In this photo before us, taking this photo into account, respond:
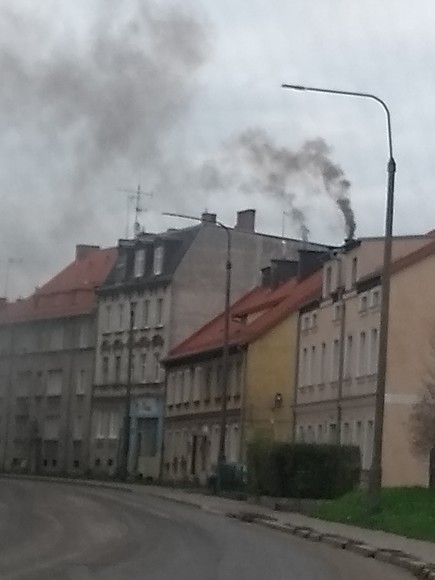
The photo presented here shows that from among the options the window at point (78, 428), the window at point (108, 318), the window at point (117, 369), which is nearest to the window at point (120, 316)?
the window at point (108, 318)

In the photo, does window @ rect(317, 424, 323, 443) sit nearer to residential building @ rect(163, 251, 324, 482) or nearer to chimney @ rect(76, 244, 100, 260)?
residential building @ rect(163, 251, 324, 482)

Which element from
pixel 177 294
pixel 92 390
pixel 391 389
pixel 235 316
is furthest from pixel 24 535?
pixel 92 390

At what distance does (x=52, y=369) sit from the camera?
359 feet

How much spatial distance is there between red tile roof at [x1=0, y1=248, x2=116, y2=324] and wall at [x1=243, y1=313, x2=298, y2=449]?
30392 mm

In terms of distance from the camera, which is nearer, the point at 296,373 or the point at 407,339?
the point at 407,339

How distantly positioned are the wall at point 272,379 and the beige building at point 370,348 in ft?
14.4

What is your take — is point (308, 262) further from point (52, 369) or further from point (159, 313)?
point (52, 369)

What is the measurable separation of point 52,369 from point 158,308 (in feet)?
48.7

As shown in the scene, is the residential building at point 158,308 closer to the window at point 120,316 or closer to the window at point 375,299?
the window at point 120,316

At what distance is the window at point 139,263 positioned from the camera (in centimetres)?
10069

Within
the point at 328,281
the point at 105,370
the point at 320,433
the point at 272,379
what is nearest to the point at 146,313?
the point at 105,370

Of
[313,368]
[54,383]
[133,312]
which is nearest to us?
[313,368]

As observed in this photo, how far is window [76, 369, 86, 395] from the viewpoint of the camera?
105 m

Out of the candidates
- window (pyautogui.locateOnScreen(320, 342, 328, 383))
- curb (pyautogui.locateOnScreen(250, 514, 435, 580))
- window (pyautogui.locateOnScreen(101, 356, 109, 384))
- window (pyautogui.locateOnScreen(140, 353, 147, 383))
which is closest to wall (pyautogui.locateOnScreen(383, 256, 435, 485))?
window (pyautogui.locateOnScreen(320, 342, 328, 383))
